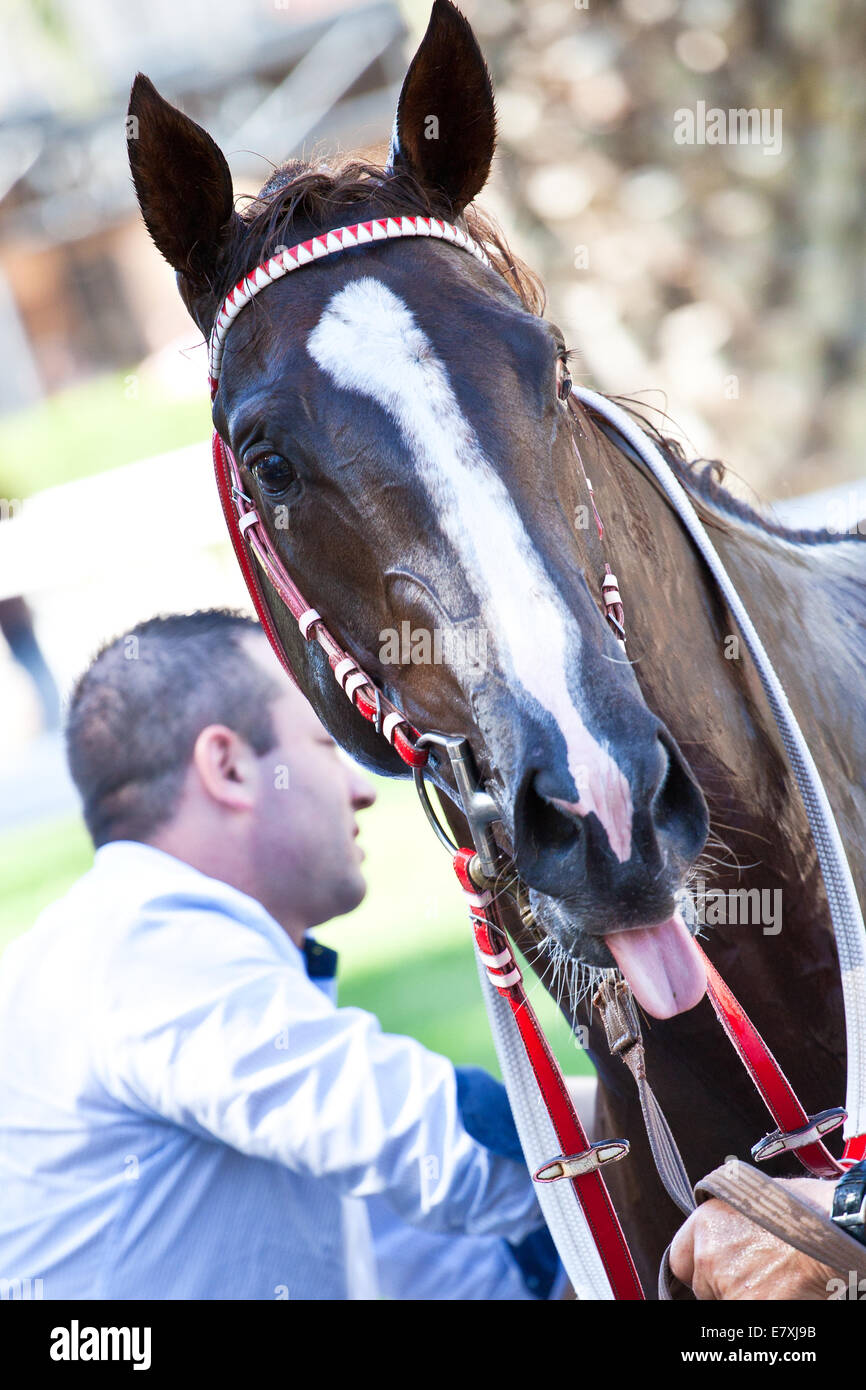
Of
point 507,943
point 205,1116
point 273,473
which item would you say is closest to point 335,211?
point 273,473

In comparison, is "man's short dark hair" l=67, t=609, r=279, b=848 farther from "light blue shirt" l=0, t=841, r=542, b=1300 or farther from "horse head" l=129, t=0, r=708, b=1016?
"horse head" l=129, t=0, r=708, b=1016

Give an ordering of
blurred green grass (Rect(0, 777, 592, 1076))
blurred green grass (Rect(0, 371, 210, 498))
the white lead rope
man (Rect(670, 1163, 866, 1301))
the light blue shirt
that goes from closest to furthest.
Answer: man (Rect(670, 1163, 866, 1301))
the white lead rope
the light blue shirt
blurred green grass (Rect(0, 777, 592, 1076))
blurred green grass (Rect(0, 371, 210, 498))

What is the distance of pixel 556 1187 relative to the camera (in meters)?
1.69

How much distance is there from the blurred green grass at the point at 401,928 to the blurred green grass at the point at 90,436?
4251 mm

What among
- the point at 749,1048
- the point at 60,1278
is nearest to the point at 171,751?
the point at 60,1278

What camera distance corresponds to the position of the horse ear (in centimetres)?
163

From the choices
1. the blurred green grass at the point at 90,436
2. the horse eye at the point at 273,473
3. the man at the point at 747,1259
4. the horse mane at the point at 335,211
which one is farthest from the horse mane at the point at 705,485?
the blurred green grass at the point at 90,436

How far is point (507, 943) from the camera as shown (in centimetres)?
154

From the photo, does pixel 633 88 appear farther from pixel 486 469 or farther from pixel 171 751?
pixel 486 469

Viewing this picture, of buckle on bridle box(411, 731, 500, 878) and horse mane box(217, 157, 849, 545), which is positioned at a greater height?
horse mane box(217, 157, 849, 545)

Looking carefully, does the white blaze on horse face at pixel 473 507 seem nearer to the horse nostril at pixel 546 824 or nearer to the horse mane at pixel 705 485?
the horse nostril at pixel 546 824

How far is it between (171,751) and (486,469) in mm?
1444

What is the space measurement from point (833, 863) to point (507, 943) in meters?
0.43

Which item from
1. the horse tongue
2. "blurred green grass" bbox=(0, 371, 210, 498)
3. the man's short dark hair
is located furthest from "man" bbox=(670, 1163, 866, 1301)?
"blurred green grass" bbox=(0, 371, 210, 498)
